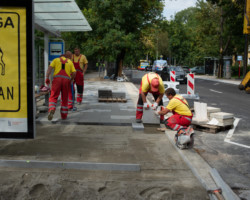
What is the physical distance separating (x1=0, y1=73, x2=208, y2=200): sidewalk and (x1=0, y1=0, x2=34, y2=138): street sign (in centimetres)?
54

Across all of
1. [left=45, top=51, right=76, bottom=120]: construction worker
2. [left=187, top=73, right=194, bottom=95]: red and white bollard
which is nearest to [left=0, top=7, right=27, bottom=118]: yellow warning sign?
[left=45, top=51, right=76, bottom=120]: construction worker

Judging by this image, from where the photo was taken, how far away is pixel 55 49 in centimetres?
1167

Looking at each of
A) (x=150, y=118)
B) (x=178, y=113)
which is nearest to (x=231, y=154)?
(x=178, y=113)

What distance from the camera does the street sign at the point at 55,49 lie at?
11.6 m

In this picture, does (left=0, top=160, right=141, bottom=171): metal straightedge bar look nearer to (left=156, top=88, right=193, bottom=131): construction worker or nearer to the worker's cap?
(left=156, top=88, right=193, bottom=131): construction worker

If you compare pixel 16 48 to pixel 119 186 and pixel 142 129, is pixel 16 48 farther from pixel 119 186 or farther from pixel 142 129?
pixel 142 129

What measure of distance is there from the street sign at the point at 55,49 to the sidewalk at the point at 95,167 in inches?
170

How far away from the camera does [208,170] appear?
4.95 m

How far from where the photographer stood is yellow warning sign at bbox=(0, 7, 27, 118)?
16.3ft

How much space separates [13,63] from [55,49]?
6.76 metres

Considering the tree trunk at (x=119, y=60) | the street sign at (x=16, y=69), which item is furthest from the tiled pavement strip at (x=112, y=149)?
the tree trunk at (x=119, y=60)

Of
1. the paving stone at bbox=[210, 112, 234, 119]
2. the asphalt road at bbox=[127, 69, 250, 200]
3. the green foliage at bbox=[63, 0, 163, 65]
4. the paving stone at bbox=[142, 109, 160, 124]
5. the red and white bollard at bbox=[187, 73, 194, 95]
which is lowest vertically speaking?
the asphalt road at bbox=[127, 69, 250, 200]

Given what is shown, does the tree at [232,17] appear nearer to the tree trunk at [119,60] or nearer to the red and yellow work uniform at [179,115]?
the tree trunk at [119,60]

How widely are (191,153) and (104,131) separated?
8.24 feet
